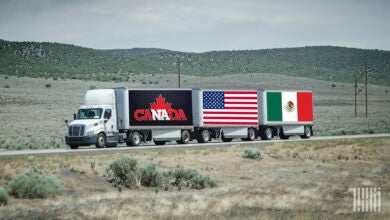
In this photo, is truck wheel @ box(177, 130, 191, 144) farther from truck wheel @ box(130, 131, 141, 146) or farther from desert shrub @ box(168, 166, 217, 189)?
desert shrub @ box(168, 166, 217, 189)

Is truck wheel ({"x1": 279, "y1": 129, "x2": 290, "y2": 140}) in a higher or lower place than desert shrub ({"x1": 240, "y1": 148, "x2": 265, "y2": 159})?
higher

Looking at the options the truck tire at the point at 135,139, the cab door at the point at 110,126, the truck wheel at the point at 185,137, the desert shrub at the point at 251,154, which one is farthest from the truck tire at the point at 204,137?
the desert shrub at the point at 251,154

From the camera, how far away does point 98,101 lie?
43.8 m

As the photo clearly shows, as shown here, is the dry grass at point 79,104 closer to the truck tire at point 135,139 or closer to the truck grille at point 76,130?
the truck grille at point 76,130

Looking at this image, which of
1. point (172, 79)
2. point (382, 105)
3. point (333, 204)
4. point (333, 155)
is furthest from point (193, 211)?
point (172, 79)

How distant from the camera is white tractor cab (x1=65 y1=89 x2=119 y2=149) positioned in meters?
41.3

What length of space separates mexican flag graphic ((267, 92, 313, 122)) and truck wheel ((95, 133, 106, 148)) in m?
14.7

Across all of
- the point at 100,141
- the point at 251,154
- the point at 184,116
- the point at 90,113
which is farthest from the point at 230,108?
the point at 251,154

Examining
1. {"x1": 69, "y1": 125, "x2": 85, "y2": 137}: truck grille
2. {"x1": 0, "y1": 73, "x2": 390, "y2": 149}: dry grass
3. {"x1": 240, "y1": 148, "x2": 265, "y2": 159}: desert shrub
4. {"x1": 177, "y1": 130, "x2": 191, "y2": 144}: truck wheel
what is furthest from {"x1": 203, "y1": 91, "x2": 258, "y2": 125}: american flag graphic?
{"x1": 240, "y1": 148, "x2": 265, "y2": 159}: desert shrub

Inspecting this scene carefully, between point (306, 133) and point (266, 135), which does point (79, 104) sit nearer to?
point (306, 133)

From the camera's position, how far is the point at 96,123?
41875mm

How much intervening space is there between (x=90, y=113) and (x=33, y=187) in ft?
64.9

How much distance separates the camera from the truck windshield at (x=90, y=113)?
4256cm

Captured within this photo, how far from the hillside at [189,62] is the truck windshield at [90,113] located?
80.1 metres
